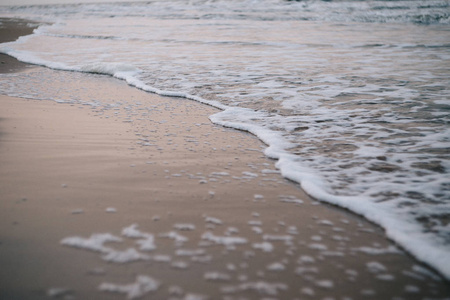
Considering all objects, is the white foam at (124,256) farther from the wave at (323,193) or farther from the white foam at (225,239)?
the wave at (323,193)

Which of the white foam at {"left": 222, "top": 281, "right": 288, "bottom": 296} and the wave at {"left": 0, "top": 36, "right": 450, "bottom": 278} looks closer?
the white foam at {"left": 222, "top": 281, "right": 288, "bottom": 296}

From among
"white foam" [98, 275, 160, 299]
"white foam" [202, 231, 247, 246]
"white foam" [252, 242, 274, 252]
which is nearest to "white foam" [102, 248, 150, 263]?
"white foam" [98, 275, 160, 299]

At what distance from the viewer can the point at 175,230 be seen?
1.68 metres

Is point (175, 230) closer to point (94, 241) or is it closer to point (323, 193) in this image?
point (94, 241)

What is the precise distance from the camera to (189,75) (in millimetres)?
6039

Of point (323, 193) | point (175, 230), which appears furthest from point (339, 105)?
point (175, 230)

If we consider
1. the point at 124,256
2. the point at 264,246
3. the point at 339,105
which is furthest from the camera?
the point at 339,105

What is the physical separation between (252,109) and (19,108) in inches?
99.6

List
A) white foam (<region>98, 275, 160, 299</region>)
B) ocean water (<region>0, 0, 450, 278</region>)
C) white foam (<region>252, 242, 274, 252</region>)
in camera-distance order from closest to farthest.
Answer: white foam (<region>98, 275, 160, 299</region>) < white foam (<region>252, 242, 274, 252</region>) < ocean water (<region>0, 0, 450, 278</region>)

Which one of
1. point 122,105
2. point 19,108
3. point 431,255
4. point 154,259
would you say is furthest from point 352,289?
point 19,108

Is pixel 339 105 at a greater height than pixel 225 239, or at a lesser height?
greater

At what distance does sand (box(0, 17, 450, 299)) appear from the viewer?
1.34 meters

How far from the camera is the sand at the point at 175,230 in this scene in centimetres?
134

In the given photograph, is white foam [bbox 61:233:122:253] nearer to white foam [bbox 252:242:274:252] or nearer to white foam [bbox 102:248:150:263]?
white foam [bbox 102:248:150:263]
